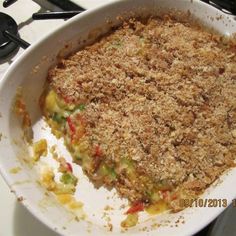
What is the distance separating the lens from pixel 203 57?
105 cm

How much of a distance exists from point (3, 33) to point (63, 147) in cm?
37

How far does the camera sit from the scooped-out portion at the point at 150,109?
899mm

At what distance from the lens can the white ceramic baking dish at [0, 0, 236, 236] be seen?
0.79m

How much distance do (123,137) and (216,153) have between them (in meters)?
0.20

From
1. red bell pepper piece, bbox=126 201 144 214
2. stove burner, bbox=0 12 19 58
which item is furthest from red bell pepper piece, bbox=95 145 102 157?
stove burner, bbox=0 12 19 58

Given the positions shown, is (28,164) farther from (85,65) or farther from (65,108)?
(85,65)

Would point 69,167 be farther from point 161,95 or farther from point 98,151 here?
point 161,95

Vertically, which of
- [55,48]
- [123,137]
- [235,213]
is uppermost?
[55,48]

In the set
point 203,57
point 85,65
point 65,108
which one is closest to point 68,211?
point 65,108

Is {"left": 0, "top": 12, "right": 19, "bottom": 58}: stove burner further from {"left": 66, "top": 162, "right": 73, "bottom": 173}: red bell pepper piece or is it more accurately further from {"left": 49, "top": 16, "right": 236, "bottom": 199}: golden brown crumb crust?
{"left": 66, "top": 162, "right": 73, "bottom": 173}: red bell pepper piece

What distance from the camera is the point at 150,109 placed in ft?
3.19
